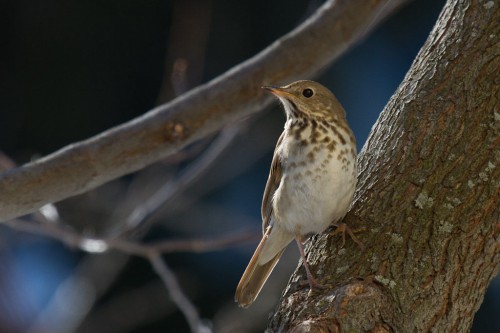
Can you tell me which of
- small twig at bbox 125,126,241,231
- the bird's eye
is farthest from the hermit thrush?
small twig at bbox 125,126,241,231

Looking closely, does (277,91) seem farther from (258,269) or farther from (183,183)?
(183,183)

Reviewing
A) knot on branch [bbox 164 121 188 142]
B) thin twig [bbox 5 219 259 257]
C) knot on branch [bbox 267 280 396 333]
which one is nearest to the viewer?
knot on branch [bbox 267 280 396 333]

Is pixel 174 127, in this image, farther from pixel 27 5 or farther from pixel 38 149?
pixel 27 5

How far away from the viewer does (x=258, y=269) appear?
3.90 m

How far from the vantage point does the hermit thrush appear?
354 centimetres

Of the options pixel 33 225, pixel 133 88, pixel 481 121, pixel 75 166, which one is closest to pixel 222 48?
pixel 133 88

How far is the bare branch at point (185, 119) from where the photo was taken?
358 cm

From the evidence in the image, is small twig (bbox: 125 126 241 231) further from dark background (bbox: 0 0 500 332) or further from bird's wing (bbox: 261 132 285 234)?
dark background (bbox: 0 0 500 332)

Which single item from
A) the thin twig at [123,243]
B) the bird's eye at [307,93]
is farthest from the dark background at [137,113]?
the bird's eye at [307,93]

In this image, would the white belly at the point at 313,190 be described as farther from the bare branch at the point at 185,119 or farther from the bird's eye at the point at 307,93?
the bare branch at the point at 185,119

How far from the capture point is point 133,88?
6832 mm

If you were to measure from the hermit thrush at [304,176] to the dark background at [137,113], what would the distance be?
2.48 metres

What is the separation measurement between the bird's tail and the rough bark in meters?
0.39

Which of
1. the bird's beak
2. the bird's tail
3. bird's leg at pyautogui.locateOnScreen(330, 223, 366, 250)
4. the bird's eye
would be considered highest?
the bird's beak
